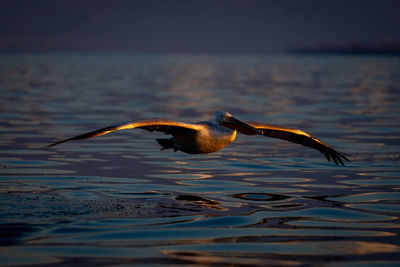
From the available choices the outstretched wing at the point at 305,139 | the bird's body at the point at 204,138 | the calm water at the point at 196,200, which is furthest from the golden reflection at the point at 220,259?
the outstretched wing at the point at 305,139

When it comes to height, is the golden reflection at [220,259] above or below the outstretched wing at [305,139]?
below

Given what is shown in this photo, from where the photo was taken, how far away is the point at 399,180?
1248cm

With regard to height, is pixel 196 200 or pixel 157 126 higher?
pixel 157 126

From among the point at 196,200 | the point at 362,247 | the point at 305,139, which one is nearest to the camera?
the point at 362,247

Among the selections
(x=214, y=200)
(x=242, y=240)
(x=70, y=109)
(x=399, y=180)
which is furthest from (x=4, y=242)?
(x=70, y=109)

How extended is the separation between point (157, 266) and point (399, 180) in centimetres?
668

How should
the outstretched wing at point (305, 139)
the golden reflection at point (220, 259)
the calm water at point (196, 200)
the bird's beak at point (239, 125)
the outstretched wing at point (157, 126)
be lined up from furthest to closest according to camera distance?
the outstretched wing at point (305, 139) < the bird's beak at point (239, 125) < the outstretched wing at point (157, 126) < the calm water at point (196, 200) < the golden reflection at point (220, 259)

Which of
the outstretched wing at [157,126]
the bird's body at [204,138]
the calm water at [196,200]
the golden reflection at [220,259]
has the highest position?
the outstretched wing at [157,126]

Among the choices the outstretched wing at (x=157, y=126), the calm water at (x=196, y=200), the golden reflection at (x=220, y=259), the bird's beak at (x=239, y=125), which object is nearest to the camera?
the golden reflection at (x=220, y=259)

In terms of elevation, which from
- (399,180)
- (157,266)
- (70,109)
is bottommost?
(157,266)

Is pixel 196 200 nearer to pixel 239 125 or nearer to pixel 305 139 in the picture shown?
pixel 239 125

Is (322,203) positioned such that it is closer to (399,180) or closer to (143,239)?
(399,180)

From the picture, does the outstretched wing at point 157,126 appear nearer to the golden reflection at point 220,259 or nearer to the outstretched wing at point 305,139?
the outstretched wing at point 305,139

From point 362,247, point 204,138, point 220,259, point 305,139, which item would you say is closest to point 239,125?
point 204,138
